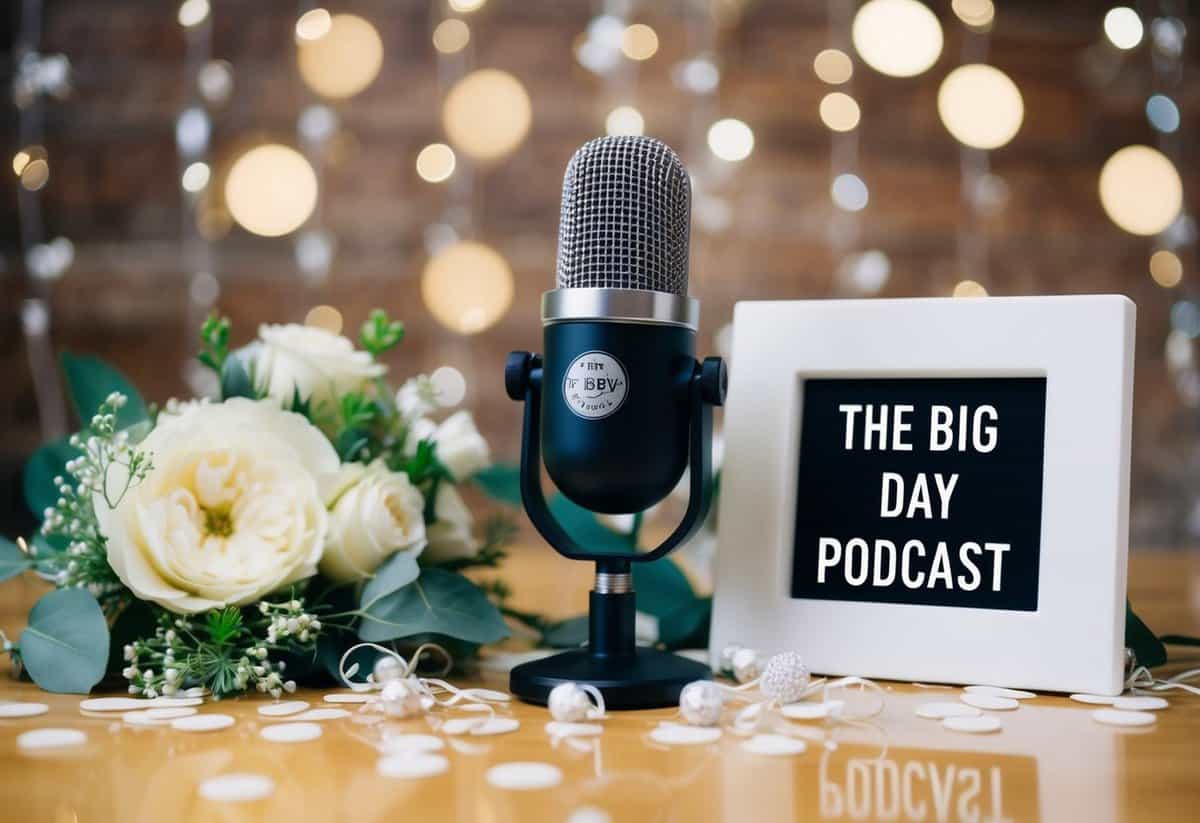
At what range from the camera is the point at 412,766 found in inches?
25.5

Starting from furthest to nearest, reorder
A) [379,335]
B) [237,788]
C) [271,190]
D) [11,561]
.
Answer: [271,190] < [379,335] < [11,561] < [237,788]

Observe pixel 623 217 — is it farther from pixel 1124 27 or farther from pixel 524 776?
Answer: pixel 1124 27

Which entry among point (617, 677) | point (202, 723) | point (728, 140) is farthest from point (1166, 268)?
point (202, 723)

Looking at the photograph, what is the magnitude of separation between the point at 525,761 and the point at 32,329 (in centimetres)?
179

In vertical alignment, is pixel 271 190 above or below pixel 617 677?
above

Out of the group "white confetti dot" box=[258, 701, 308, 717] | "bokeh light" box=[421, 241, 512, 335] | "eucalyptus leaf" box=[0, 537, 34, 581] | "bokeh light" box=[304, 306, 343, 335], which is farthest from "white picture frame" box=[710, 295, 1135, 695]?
"bokeh light" box=[304, 306, 343, 335]

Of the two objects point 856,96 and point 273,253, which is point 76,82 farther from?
point 856,96

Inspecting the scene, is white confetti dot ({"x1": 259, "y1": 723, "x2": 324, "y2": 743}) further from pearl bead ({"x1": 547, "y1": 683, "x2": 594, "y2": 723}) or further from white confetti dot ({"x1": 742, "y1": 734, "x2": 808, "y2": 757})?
white confetti dot ({"x1": 742, "y1": 734, "x2": 808, "y2": 757})

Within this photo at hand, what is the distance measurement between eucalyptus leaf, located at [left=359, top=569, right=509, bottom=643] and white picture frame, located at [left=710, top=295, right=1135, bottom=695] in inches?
7.6

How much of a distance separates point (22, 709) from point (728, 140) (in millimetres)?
1775

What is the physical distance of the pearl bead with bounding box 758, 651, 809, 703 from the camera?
79 centimetres

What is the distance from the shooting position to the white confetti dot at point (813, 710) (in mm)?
752

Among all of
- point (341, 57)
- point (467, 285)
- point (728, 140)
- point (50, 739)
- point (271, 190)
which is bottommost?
point (50, 739)

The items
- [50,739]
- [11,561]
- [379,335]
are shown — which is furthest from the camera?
[379,335]
